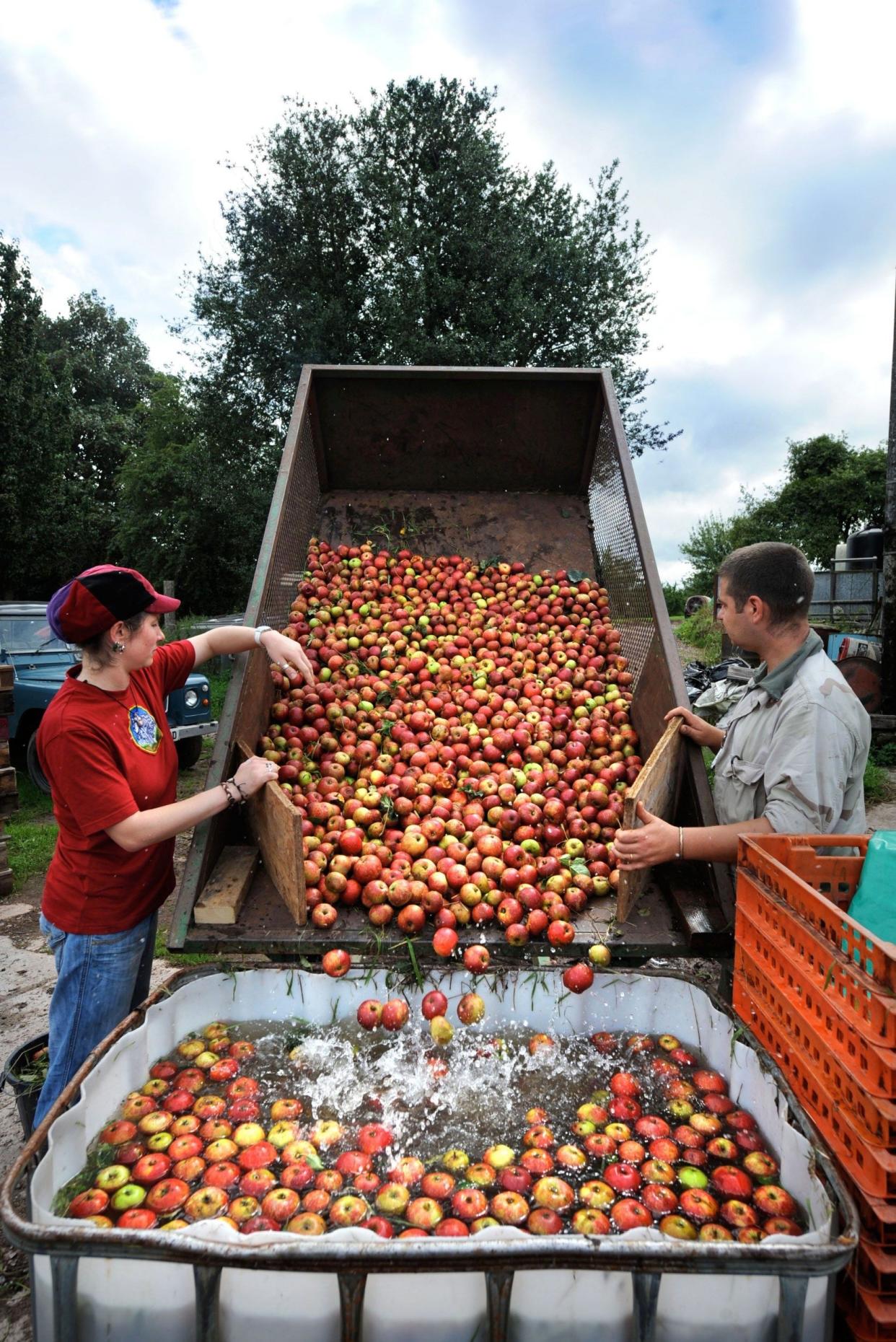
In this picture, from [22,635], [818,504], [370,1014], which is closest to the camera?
[370,1014]

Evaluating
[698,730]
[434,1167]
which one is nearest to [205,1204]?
[434,1167]

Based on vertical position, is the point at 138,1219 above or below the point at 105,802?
below

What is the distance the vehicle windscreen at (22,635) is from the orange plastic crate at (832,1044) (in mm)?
8891

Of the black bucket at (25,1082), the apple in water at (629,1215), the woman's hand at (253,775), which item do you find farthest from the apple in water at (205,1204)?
the black bucket at (25,1082)

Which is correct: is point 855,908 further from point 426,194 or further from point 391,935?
point 426,194

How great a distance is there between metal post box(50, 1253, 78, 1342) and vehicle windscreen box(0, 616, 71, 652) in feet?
28.4

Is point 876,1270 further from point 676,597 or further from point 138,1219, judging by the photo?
point 676,597

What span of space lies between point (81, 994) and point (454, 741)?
75.4 inches

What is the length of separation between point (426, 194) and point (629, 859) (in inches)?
772

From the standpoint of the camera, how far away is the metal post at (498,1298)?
4.76 ft

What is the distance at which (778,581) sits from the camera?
291cm

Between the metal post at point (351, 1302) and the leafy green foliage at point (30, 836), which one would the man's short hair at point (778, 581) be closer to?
the metal post at point (351, 1302)

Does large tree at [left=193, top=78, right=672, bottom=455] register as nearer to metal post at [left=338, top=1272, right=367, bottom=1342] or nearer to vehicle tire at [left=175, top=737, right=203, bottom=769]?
vehicle tire at [left=175, top=737, right=203, bottom=769]

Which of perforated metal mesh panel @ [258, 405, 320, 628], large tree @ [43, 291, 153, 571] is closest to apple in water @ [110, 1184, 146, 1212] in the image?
perforated metal mesh panel @ [258, 405, 320, 628]
